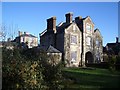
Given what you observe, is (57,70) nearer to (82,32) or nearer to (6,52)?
(6,52)

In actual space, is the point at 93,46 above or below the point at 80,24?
below

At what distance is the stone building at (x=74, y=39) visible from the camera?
41.8 meters

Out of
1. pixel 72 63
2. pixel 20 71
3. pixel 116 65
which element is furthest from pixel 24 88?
pixel 72 63

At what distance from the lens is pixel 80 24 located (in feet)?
148

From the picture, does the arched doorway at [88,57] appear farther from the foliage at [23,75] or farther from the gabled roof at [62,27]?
the foliage at [23,75]

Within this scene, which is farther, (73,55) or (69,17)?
(69,17)

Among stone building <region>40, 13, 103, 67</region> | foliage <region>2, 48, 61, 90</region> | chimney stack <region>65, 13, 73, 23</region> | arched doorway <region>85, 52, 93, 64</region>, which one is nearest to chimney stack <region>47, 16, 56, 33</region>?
stone building <region>40, 13, 103, 67</region>

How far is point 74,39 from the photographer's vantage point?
43.4 metres

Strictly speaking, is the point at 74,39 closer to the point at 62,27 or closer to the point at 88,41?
the point at 62,27

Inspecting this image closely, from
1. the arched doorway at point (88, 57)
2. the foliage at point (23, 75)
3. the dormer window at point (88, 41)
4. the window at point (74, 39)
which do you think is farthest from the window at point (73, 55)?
the foliage at point (23, 75)

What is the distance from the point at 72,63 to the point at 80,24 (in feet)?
25.8

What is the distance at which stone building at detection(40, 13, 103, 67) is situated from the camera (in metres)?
41.8

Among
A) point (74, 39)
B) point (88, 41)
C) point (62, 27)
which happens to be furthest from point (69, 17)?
point (88, 41)

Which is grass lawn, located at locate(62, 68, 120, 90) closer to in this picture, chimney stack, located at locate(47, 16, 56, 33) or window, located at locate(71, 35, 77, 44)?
window, located at locate(71, 35, 77, 44)
